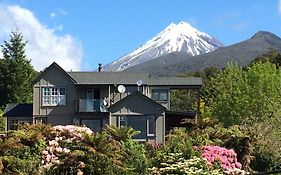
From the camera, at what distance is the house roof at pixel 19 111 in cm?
4634

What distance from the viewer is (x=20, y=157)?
61.2 feet

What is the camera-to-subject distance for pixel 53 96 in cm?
4503

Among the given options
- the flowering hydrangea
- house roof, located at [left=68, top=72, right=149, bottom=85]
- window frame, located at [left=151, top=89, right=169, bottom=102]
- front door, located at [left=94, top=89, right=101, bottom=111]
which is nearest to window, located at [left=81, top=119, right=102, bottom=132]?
front door, located at [left=94, top=89, right=101, bottom=111]

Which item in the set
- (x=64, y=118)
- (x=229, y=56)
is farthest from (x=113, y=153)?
(x=229, y=56)

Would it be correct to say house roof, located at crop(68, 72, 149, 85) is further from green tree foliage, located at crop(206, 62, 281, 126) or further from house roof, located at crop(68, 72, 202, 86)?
green tree foliage, located at crop(206, 62, 281, 126)

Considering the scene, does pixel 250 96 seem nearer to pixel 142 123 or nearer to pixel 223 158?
pixel 142 123

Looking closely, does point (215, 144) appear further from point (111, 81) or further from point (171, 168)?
point (111, 81)

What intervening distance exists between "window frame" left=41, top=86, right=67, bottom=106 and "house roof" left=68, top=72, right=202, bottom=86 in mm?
1530

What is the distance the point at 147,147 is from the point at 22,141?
5819 mm

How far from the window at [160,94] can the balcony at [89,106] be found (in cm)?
394

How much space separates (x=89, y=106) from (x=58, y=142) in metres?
23.9

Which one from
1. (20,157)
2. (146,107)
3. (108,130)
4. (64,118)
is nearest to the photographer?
(20,157)

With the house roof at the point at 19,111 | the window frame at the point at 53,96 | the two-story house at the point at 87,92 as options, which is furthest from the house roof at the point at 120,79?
the house roof at the point at 19,111

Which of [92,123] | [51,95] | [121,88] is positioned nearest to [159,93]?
[121,88]
